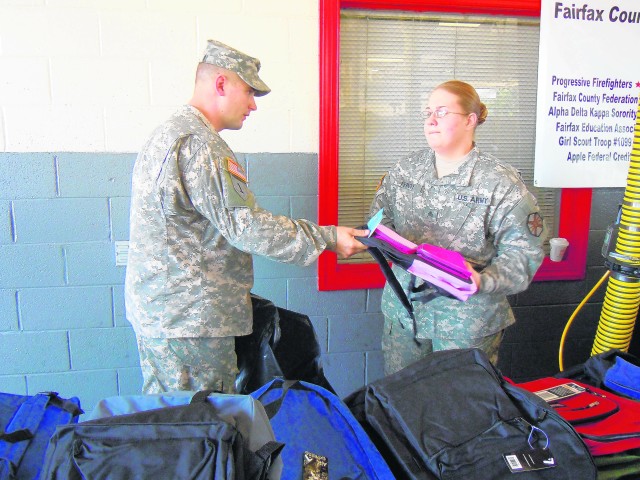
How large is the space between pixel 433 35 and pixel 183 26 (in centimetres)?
106

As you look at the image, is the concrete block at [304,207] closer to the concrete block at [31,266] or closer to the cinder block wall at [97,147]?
the cinder block wall at [97,147]

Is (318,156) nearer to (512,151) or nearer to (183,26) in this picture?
(183,26)

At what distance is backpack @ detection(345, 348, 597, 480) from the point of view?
1096mm

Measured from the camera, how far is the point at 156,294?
158 centimetres

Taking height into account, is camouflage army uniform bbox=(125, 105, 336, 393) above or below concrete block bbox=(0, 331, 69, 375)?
above

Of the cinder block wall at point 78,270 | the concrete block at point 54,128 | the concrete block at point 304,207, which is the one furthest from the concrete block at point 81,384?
the concrete block at point 304,207

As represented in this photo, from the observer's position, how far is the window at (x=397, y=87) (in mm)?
2320

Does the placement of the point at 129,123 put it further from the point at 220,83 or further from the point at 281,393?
the point at 281,393

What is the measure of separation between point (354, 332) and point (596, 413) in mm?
1295

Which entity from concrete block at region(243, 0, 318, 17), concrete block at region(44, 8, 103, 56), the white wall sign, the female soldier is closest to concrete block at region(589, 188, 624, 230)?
the white wall sign

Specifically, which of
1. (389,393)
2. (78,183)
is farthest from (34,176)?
(389,393)

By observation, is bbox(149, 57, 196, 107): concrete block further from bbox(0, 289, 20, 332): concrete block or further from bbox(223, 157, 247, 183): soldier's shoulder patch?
bbox(0, 289, 20, 332): concrete block

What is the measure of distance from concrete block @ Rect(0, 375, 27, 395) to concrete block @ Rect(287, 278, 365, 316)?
114 cm

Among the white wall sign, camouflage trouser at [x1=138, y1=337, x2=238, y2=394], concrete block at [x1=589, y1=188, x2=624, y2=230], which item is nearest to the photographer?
camouflage trouser at [x1=138, y1=337, x2=238, y2=394]
